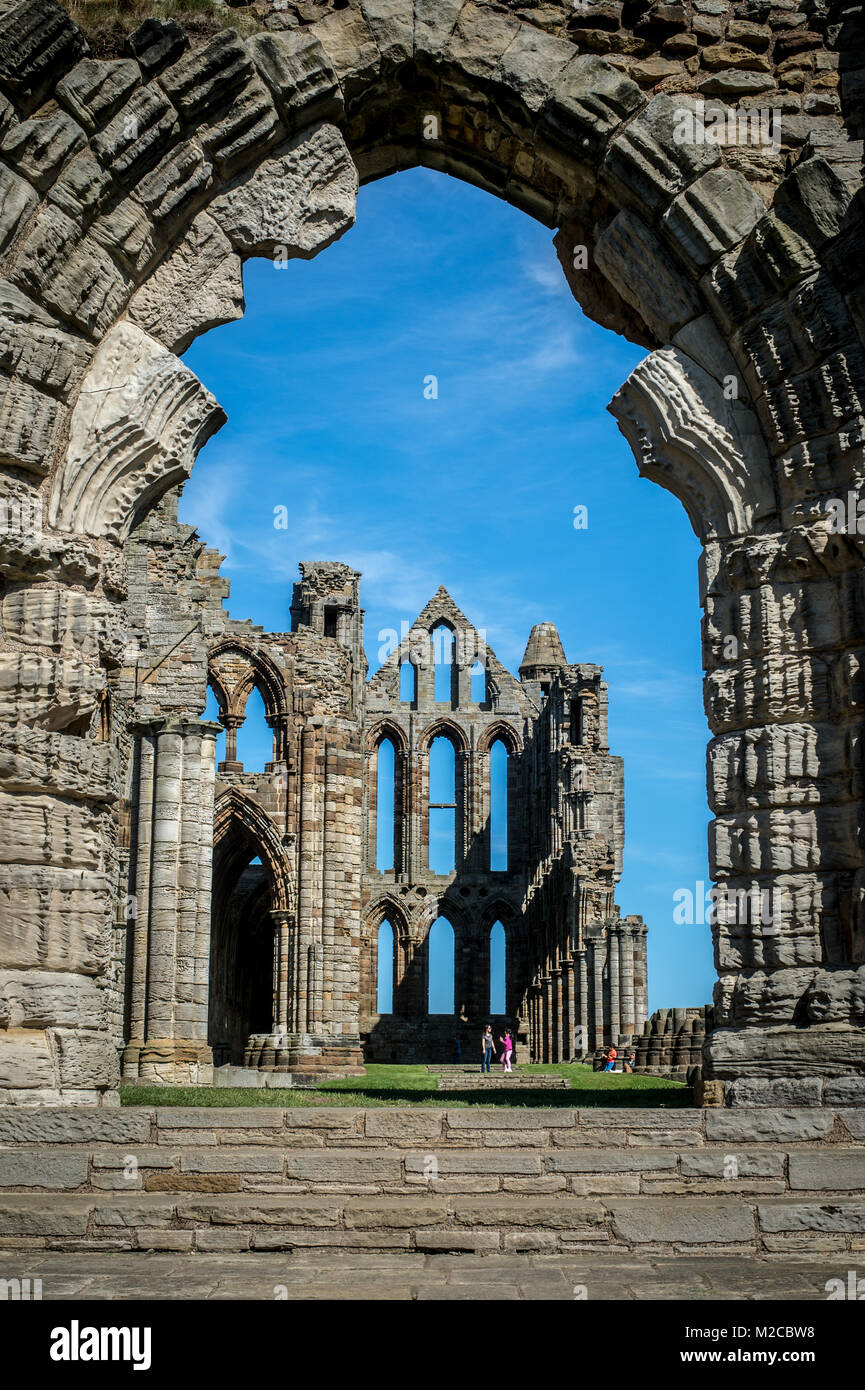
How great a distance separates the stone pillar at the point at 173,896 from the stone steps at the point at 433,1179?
1611cm

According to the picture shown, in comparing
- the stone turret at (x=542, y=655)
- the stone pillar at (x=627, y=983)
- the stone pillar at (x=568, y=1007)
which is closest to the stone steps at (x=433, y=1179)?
the stone pillar at (x=627, y=983)

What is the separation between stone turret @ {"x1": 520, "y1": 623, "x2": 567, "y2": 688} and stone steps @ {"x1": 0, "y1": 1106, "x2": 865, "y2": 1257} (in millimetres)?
49826

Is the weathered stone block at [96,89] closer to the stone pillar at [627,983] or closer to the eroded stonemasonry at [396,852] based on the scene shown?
the eroded stonemasonry at [396,852]

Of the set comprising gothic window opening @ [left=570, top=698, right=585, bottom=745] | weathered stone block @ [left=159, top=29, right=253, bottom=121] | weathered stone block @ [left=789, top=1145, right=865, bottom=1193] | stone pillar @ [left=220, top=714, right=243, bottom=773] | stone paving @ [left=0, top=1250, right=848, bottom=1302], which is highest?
gothic window opening @ [left=570, top=698, right=585, bottom=745]

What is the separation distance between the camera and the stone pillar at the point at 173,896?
73.8 feet

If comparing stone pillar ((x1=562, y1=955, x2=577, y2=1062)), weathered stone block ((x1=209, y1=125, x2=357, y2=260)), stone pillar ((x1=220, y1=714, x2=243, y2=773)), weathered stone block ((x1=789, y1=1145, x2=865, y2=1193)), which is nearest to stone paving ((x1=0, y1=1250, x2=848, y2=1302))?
weathered stone block ((x1=789, y1=1145, x2=865, y2=1193))

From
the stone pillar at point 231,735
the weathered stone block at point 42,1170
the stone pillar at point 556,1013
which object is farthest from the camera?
the stone pillar at point 556,1013

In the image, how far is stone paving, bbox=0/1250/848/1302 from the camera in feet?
16.7

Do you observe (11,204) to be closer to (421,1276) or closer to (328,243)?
(328,243)

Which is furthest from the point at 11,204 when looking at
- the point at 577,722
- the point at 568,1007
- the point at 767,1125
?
the point at 577,722

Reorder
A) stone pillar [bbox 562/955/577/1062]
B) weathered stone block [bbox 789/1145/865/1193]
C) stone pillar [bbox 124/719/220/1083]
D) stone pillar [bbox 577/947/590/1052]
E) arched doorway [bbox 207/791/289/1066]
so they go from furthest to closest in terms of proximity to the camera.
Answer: stone pillar [bbox 562/955/577/1062] → stone pillar [bbox 577/947/590/1052] → arched doorway [bbox 207/791/289/1066] → stone pillar [bbox 124/719/220/1083] → weathered stone block [bbox 789/1145/865/1193]

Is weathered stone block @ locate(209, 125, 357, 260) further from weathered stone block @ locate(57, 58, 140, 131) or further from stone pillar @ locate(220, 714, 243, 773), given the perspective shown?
stone pillar @ locate(220, 714, 243, 773)

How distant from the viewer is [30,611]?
7586 mm

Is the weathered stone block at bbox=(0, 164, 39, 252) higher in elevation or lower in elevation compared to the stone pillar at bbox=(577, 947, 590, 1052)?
higher
